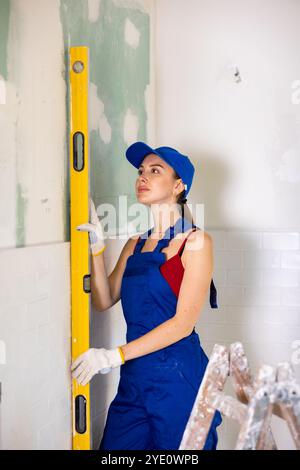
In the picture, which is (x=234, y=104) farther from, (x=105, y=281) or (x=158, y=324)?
(x=158, y=324)

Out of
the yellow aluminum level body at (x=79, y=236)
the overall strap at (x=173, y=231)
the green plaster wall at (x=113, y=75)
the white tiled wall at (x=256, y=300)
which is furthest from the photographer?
the white tiled wall at (x=256, y=300)

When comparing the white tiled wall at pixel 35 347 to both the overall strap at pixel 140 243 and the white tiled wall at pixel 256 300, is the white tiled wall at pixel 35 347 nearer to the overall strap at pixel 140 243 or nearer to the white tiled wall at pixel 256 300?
the overall strap at pixel 140 243

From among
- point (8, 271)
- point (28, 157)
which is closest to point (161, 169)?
point (28, 157)

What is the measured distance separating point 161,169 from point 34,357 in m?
0.87

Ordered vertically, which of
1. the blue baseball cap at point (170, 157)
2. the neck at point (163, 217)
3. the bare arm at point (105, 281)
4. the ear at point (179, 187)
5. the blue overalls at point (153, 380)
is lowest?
the blue overalls at point (153, 380)

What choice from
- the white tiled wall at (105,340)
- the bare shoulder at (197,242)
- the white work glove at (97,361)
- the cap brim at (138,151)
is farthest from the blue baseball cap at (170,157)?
the white work glove at (97,361)

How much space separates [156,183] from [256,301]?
1.05 m

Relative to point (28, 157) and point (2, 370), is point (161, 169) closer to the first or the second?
point (28, 157)

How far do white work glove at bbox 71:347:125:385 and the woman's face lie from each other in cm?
61

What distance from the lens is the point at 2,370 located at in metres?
1.86

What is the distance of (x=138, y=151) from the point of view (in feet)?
7.93

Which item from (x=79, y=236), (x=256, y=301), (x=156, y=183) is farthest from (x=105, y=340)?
(x=256, y=301)

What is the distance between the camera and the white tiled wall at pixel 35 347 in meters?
1.89

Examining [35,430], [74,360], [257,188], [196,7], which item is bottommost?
[35,430]
